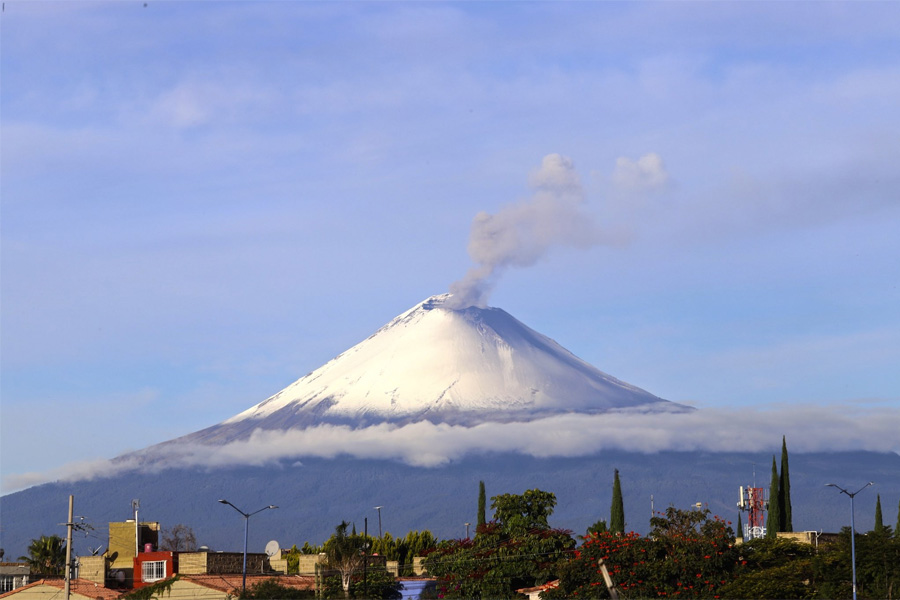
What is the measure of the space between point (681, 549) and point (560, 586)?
732 centimetres

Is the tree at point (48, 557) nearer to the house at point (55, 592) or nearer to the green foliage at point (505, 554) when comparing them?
the house at point (55, 592)

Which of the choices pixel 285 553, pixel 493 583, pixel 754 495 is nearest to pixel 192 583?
pixel 493 583

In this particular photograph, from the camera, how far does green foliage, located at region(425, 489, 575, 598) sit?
84.5 metres

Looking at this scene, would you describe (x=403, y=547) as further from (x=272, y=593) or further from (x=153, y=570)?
(x=272, y=593)

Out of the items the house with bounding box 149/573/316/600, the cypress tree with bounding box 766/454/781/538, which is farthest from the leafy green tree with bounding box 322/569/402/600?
the cypress tree with bounding box 766/454/781/538

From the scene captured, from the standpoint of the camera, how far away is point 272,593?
237ft

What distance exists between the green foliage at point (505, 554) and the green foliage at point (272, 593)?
1379 cm

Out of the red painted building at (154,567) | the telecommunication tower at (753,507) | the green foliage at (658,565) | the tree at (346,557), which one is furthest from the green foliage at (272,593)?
the telecommunication tower at (753,507)

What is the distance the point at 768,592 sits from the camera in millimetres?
70438

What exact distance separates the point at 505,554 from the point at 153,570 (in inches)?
919

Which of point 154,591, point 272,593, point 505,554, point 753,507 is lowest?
point 154,591

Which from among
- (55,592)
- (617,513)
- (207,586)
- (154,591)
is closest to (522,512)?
(207,586)

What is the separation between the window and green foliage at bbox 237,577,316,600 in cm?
1407

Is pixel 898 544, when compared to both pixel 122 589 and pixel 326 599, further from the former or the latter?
pixel 122 589
